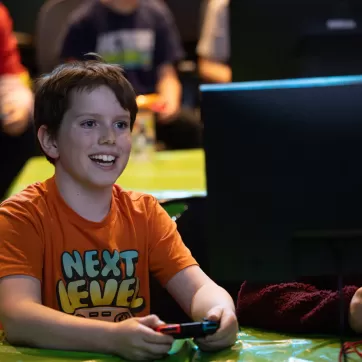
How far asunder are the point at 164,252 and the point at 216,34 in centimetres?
246

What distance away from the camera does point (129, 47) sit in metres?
3.10

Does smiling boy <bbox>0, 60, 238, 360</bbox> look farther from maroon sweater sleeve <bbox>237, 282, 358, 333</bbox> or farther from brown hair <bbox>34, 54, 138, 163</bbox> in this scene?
maroon sweater sleeve <bbox>237, 282, 358, 333</bbox>

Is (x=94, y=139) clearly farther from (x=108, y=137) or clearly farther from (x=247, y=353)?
(x=247, y=353)

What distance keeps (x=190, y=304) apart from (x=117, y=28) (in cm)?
210

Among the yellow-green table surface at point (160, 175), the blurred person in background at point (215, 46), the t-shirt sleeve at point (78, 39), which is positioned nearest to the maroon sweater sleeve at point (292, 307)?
the yellow-green table surface at point (160, 175)

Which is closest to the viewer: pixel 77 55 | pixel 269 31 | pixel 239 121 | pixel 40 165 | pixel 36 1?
pixel 239 121

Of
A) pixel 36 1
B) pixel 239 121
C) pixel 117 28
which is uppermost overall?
pixel 36 1

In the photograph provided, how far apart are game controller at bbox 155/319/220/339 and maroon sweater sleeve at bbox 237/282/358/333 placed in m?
0.21

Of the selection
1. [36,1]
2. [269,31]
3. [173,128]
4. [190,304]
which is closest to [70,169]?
[190,304]

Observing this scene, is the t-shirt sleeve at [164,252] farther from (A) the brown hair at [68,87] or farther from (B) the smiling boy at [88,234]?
(A) the brown hair at [68,87]

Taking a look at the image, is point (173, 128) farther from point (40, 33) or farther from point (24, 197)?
point (24, 197)

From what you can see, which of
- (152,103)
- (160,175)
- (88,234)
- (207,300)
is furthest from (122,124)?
(152,103)

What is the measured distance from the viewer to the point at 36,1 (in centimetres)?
445

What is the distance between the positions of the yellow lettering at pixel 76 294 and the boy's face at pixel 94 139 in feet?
0.50
